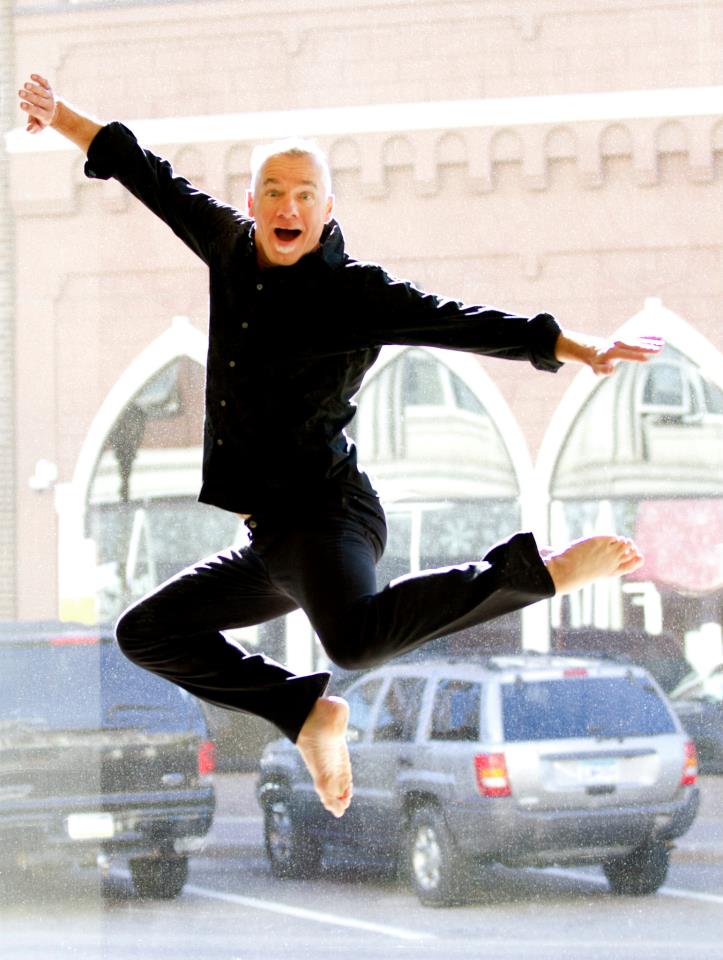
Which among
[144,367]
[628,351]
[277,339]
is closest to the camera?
[628,351]

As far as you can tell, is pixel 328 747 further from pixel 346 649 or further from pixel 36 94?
pixel 36 94

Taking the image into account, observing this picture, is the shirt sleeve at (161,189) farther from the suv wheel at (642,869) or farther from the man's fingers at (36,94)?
the suv wheel at (642,869)

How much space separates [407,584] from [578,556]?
0.25m

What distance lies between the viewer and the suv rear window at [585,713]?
165 inches

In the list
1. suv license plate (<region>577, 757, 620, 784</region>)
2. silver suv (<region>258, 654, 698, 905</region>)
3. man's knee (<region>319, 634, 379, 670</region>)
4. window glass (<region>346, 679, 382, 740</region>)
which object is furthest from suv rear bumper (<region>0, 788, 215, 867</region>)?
man's knee (<region>319, 634, 379, 670</region>)

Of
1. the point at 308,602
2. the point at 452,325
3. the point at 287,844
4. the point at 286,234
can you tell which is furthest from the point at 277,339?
the point at 287,844

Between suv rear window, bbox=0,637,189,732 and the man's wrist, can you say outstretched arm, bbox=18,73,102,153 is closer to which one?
the man's wrist

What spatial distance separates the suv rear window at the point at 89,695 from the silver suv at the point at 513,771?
14.7 inches

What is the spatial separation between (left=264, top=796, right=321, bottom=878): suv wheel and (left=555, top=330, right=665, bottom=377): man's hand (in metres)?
2.29

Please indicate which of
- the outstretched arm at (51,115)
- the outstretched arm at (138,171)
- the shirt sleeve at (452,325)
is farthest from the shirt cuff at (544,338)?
the outstretched arm at (51,115)

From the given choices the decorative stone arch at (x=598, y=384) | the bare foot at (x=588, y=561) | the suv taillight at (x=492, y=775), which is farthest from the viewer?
the decorative stone arch at (x=598, y=384)

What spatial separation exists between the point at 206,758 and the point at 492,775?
0.76m

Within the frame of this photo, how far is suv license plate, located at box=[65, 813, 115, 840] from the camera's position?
14.2ft

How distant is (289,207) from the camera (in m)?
2.44
